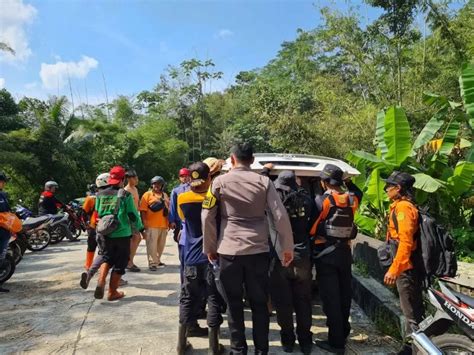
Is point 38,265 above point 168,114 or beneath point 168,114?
beneath

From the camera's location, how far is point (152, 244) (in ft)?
25.4

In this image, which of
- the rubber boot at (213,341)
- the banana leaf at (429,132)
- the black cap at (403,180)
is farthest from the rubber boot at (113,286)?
the banana leaf at (429,132)

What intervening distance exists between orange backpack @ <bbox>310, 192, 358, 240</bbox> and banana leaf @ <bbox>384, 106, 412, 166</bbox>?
2.82 meters

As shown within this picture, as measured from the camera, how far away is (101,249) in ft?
18.5

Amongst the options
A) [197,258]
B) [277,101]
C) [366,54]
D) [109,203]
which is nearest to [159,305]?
[109,203]

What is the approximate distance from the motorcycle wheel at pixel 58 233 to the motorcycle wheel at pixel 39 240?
0.64 m

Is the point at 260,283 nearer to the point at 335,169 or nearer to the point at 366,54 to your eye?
the point at 335,169

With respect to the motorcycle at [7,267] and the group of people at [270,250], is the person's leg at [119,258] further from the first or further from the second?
the motorcycle at [7,267]

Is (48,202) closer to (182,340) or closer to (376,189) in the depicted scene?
(376,189)

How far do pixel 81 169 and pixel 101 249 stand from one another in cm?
1624

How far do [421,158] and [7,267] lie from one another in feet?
23.5

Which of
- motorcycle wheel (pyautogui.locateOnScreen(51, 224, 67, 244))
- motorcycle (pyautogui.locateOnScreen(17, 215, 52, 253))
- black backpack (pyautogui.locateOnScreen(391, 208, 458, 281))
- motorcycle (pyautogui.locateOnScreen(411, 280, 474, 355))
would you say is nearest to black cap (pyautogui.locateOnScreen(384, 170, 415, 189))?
black backpack (pyautogui.locateOnScreen(391, 208, 458, 281))

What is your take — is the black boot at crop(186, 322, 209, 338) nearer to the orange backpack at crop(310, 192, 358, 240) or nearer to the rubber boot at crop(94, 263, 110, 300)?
the rubber boot at crop(94, 263, 110, 300)

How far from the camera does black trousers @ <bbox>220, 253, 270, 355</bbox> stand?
3619mm
